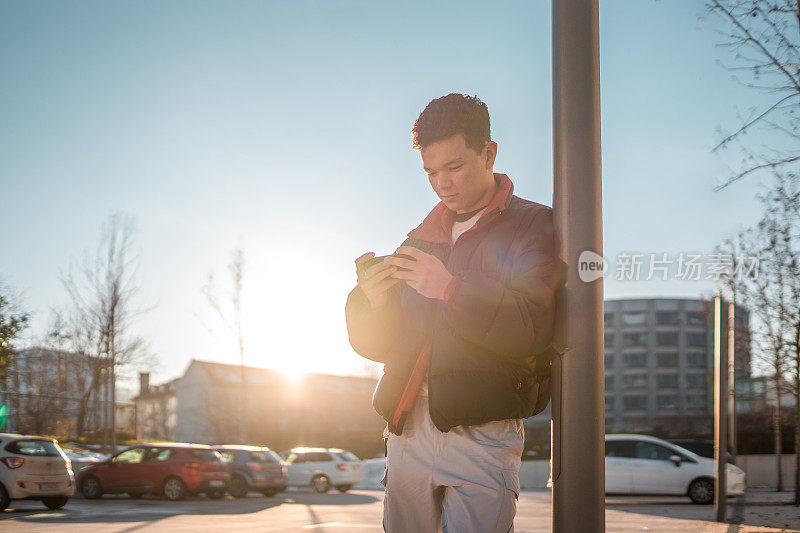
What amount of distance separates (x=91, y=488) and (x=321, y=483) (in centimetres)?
793

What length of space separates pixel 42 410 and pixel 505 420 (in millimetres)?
28126

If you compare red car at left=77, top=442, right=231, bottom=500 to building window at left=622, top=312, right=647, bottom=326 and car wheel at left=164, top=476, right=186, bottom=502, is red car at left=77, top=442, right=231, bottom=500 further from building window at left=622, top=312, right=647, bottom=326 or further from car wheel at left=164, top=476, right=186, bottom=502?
building window at left=622, top=312, right=647, bottom=326

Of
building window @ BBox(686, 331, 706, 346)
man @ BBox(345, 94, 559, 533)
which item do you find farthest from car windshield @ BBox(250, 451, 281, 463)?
building window @ BBox(686, 331, 706, 346)

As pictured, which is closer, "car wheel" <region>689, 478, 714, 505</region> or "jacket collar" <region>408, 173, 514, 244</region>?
"jacket collar" <region>408, 173, 514, 244</region>

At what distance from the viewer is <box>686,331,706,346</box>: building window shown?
9700 centimetres

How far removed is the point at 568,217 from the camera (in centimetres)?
215

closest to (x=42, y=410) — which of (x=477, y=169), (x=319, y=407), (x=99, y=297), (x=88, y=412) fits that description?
(x=99, y=297)

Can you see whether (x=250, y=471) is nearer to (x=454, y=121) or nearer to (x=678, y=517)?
(x=678, y=517)

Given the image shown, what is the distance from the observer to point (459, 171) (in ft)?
8.05

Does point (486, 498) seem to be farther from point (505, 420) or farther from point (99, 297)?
point (99, 297)

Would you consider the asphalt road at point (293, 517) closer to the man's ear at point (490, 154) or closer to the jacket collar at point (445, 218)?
the jacket collar at point (445, 218)

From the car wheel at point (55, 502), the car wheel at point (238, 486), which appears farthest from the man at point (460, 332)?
the car wheel at point (238, 486)

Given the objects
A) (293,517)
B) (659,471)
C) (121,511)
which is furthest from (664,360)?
(121,511)

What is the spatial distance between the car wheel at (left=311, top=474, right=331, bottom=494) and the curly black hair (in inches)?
987
